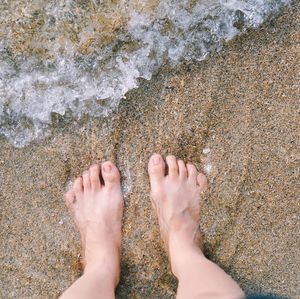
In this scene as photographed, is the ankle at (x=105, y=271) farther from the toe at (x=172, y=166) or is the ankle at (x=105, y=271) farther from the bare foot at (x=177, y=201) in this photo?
the toe at (x=172, y=166)

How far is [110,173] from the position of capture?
2.39 metres

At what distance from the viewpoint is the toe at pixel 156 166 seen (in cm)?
236

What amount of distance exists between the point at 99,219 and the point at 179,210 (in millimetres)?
404

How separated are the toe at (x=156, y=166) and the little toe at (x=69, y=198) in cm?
40

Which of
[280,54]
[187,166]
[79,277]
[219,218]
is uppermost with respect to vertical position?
[280,54]

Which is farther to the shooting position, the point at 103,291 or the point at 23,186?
the point at 23,186

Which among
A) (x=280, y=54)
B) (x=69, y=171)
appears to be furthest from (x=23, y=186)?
(x=280, y=54)

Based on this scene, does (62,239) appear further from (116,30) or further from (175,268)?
(116,30)

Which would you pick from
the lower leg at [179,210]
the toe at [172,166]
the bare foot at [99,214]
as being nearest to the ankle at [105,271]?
the bare foot at [99,214]

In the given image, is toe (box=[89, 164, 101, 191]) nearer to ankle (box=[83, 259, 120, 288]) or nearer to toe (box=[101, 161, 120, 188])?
toe (box=[101, 161, 120, 188])

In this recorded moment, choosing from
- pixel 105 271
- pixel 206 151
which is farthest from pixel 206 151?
pixel 105 271

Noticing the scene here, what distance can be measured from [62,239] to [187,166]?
70cm

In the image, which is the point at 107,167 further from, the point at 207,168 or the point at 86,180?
the point at 207,168

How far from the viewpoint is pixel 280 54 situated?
88.8 inches
